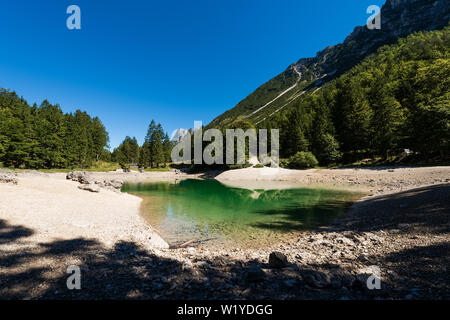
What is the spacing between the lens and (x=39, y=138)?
42625 mm

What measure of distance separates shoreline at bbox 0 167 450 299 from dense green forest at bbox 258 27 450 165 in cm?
3107

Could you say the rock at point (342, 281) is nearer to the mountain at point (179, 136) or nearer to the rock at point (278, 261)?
the rock at point (278, 261)

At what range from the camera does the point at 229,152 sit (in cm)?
5044

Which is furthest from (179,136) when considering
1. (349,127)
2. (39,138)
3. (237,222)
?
(237,222)

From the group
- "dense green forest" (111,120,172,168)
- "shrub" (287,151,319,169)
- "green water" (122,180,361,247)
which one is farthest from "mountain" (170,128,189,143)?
"green water" (122,180,361,247)

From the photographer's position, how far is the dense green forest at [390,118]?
30.2 meters

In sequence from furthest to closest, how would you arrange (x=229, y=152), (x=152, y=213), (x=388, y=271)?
(x=229, y=152)
(x=152, y=213)
(x=388, y=271)

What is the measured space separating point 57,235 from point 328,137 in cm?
5356

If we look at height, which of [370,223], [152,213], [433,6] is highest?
[433,6]

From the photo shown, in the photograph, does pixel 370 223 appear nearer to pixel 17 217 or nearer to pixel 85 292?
pixel 85 292

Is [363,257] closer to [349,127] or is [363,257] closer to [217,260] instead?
[217,260]

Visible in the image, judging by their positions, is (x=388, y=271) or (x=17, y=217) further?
(x=17, y=217)

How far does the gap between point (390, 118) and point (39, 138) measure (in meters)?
82.7
